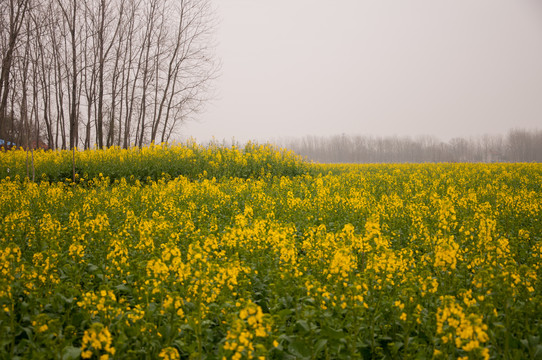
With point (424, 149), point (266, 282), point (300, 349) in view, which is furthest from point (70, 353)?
point (424, 149)

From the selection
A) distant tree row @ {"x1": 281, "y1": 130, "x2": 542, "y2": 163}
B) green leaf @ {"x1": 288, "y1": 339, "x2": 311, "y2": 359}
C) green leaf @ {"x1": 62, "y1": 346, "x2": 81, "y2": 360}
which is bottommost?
green leaf @ {"x1": 288, "y1": 339, "x2": 311, "y2": 359}

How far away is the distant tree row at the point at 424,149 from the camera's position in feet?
308

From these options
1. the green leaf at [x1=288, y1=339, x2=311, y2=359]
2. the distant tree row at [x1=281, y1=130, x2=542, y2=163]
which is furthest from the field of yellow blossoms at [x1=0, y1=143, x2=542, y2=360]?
the distant tree row at [x1=281, y1=130, x2=542, y2=163]

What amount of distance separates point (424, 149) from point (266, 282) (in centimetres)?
11097

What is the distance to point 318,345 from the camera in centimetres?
270

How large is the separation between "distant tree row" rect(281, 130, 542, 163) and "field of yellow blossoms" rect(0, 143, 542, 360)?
86.9 m

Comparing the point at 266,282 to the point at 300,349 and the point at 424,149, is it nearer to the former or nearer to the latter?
the point at 300,349

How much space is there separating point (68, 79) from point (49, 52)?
278cm

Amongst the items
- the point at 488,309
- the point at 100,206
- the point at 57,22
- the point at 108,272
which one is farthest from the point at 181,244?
the point at 57,22

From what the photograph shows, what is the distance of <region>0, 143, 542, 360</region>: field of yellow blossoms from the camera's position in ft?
9.32

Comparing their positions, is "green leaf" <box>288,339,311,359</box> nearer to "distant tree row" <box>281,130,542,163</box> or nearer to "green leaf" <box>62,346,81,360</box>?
"green leaf" <box>62,346,81,360</box>

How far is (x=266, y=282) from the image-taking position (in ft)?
14.7

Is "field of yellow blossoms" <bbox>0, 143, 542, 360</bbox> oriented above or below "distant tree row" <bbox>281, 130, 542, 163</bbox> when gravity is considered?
below

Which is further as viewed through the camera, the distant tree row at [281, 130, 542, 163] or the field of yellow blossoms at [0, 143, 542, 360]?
the distant tree row at [281, 130, 542, 163]
